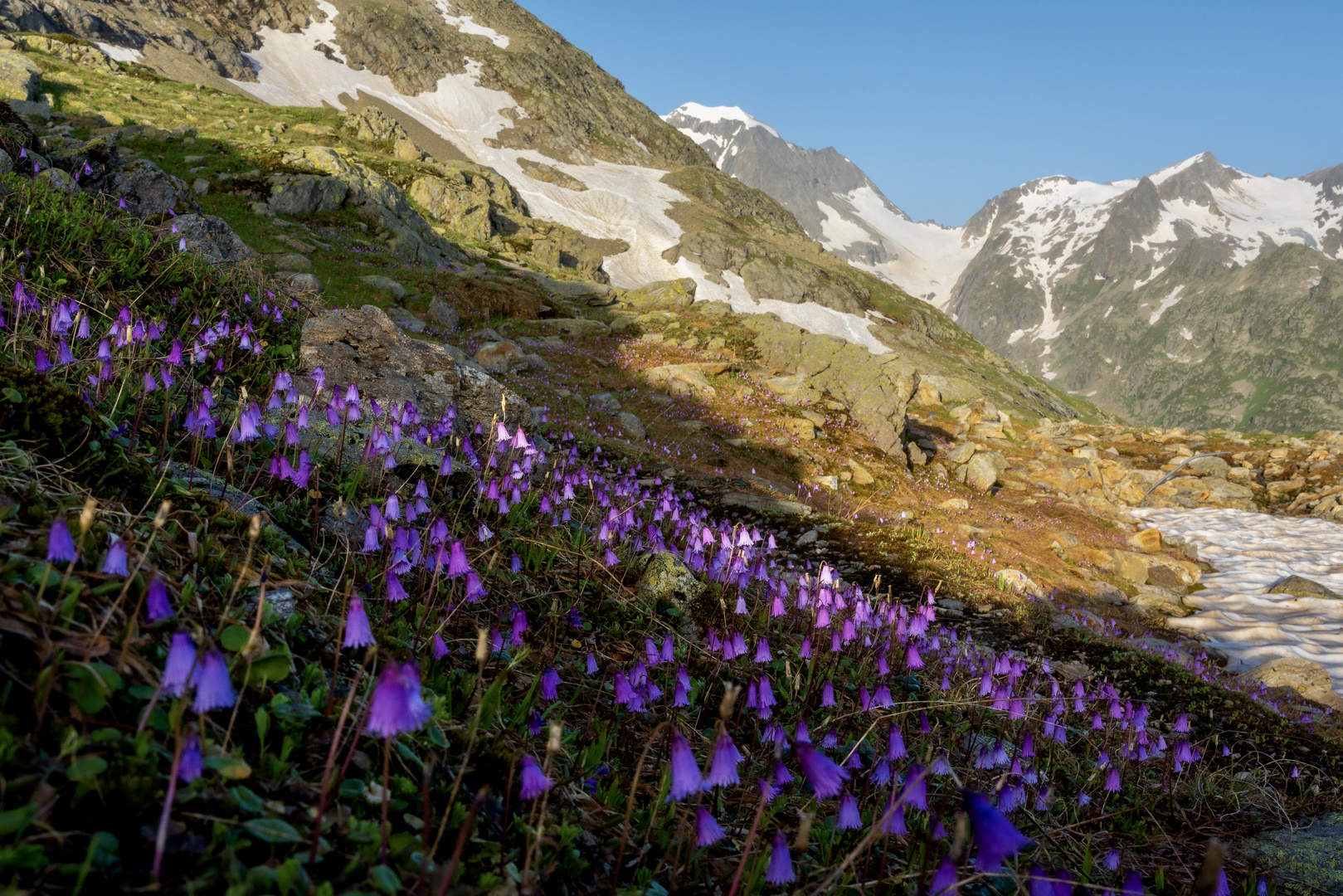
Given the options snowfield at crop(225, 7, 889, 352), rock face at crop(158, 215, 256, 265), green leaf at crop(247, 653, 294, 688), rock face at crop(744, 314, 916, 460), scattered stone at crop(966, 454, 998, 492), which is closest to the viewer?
green leaf at crop(247, 653, 294, 688)

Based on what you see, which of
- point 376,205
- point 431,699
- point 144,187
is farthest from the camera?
point 376,205

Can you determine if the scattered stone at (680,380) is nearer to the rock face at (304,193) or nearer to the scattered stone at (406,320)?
the scattered stone at (406,320)

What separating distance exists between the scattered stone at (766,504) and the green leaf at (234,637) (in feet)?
39.3

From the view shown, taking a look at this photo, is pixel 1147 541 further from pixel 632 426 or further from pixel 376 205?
pixel 376 205

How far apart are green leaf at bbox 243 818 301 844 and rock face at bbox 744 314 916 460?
71.9 ft

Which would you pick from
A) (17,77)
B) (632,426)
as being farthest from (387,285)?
(17,77)

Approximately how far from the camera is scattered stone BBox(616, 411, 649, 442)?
55.4 feet

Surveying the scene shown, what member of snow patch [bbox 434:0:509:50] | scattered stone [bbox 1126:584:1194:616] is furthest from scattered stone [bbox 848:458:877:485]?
snow patch [bbox 434:0:509:50]

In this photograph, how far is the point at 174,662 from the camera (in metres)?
1.51

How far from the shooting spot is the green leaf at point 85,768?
4.57ft

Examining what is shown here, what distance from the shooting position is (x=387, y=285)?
22.0 metres

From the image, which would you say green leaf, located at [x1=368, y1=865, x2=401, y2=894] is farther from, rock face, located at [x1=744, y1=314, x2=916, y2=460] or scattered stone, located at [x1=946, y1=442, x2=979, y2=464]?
scattered stone, located at [x1=946, y1=442, x2=979, y2=464]

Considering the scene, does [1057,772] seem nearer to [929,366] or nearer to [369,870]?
[369,870]

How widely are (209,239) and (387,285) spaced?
12439 millimetres
